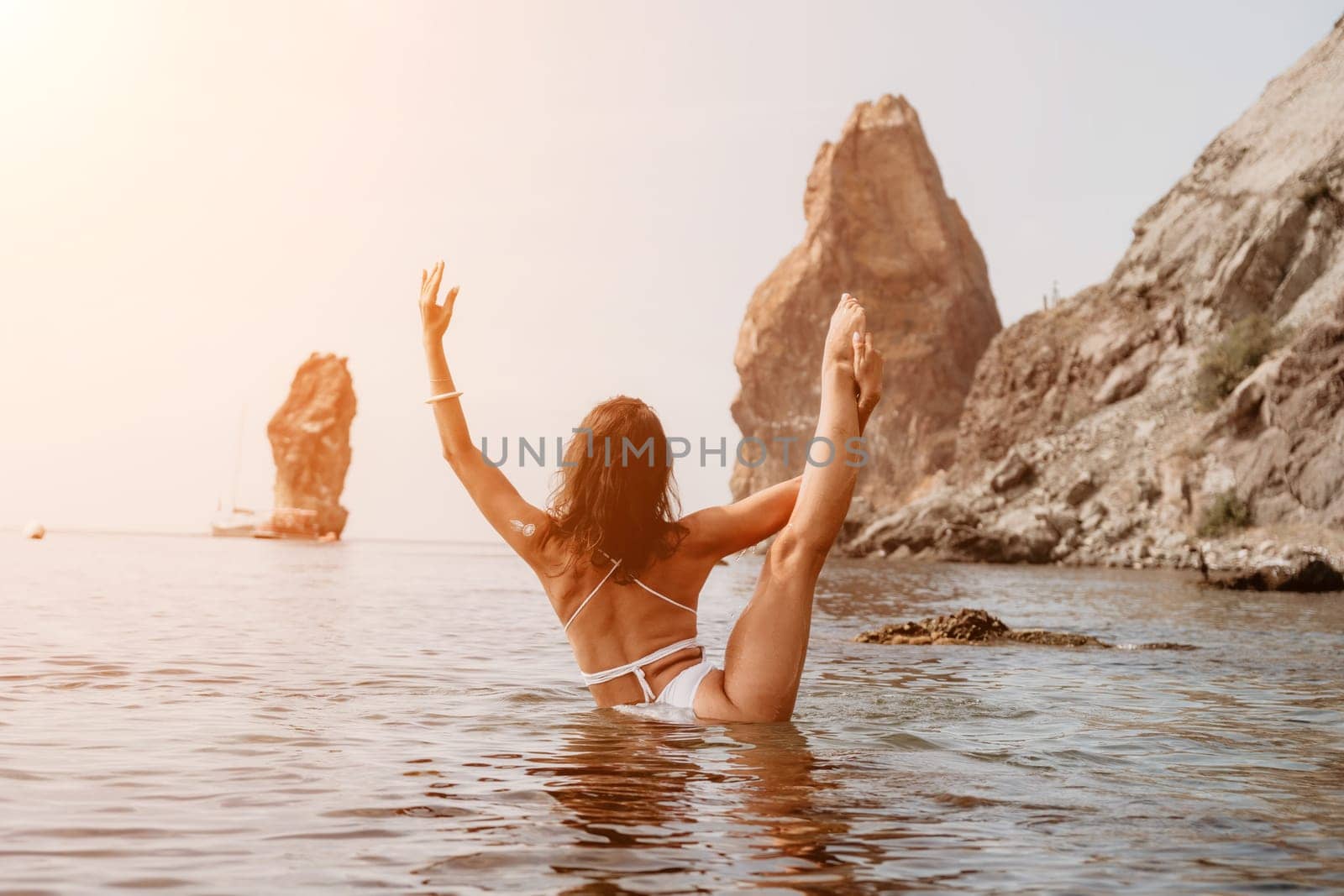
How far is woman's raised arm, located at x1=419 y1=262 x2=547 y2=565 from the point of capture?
17.8 ft

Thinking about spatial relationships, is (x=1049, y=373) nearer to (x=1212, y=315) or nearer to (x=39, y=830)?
(x=1212, y=315)

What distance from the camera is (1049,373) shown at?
89438mm

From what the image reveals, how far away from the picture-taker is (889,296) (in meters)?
141

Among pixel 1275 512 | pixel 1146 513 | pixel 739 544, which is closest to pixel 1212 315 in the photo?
pixel 1146 513

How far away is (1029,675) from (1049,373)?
8402 centimetres

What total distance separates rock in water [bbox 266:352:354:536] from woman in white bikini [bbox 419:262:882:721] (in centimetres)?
13614

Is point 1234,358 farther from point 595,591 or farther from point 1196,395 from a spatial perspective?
point 595,591

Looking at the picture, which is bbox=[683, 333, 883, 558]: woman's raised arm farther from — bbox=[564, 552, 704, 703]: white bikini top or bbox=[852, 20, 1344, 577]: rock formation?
bbox=[852, 20, 1344, 577]: rock formation

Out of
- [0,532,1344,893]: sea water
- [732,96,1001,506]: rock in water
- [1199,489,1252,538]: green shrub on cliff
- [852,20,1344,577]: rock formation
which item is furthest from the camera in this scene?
[732,96,1001,506]: rock in water

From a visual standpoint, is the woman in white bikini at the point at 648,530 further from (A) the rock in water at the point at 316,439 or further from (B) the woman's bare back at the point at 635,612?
(A) the rock in water at the point at 316,439

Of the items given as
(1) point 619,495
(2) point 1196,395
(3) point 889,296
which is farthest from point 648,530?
(3) point 889,296

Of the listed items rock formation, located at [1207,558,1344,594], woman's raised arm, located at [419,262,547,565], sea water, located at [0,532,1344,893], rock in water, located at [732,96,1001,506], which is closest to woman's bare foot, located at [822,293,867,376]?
woman's raised arm, located at [419,262,547,565]

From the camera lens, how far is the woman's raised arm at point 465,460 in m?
5.42

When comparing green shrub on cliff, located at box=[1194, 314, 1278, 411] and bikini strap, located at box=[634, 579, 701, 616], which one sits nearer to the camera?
bikini strap, located at box=[634, 579, 701, 616]
